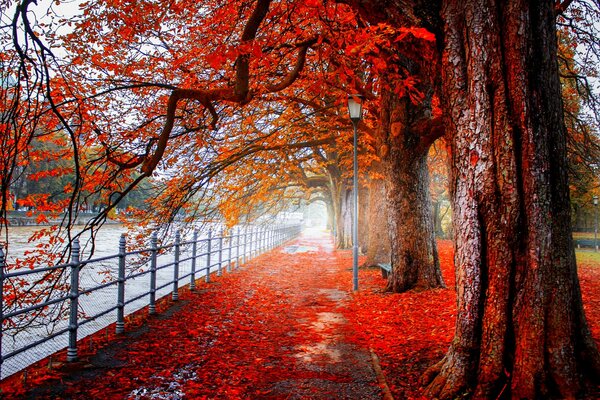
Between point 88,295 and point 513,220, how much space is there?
10.0 meters

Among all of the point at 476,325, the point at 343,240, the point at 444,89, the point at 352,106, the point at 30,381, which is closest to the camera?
the point at 476,325

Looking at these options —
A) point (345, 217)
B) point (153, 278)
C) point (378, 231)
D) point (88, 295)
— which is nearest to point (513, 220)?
point (153, 278)

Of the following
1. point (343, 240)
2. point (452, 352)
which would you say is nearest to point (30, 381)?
point (452, 352)

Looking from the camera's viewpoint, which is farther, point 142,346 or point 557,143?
point 142,346

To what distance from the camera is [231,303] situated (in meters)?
9.38

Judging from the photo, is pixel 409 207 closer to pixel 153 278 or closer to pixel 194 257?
pixel 194 257

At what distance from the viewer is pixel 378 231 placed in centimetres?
1515

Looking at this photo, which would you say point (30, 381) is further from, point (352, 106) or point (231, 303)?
point (352, 106)

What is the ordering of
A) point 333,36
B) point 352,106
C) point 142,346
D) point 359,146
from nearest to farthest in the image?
point 142,346, point 333,36, point 352,106, point 359,146

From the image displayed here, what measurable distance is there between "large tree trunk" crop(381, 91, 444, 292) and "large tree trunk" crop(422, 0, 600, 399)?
18.3 feet

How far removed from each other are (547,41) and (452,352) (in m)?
3.00

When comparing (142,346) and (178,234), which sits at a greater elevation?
(178,234)

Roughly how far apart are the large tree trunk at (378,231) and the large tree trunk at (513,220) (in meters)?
11.0

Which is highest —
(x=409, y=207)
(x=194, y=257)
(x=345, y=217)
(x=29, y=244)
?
(x=409, y=207)
